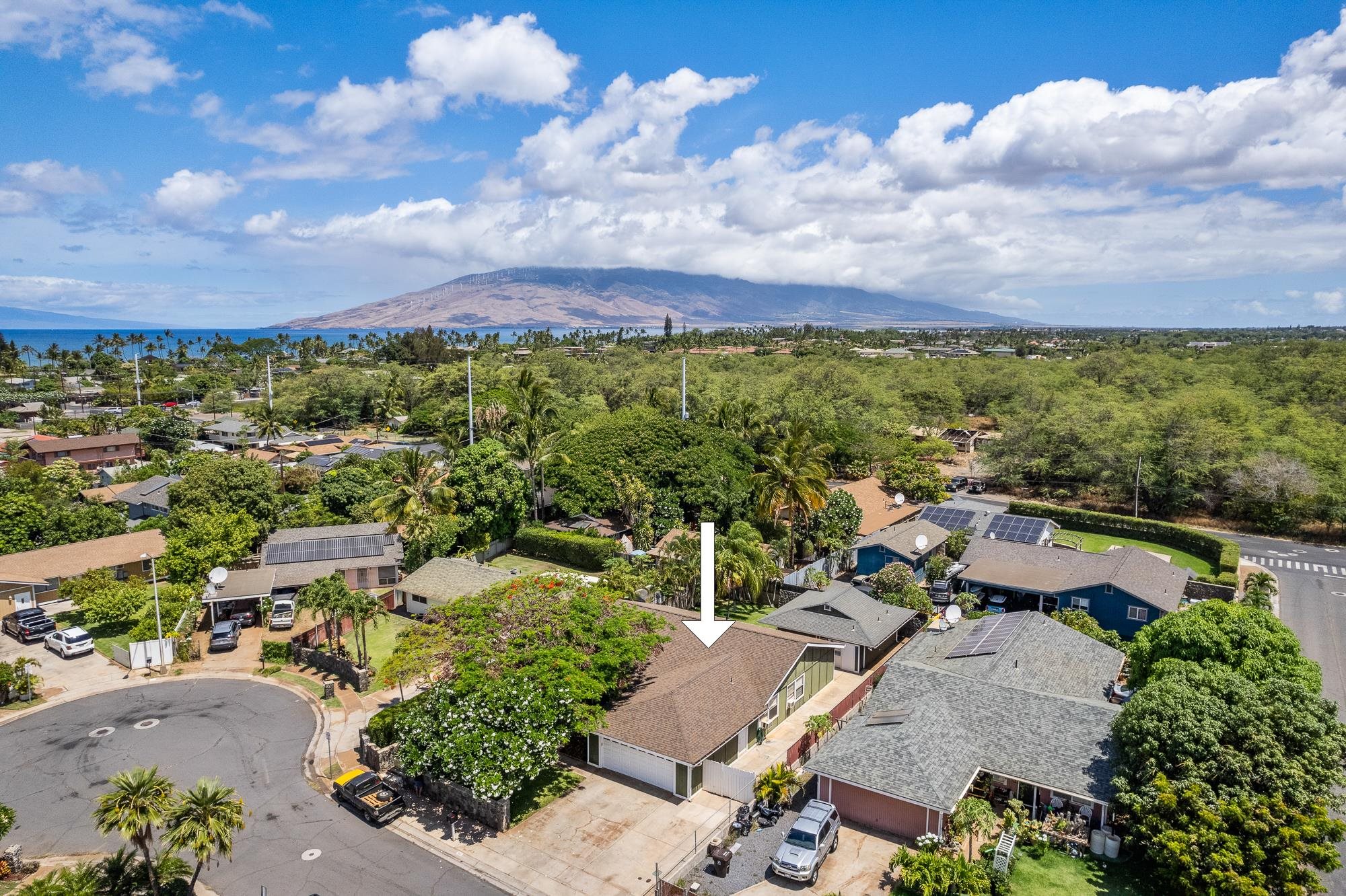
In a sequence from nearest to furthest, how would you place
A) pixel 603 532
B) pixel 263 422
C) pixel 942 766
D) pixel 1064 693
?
pixel 942 766 → pixel 1064 693 → pixel 603 532 → pixel 263 422

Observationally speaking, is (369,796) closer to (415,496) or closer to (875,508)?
(415,496)

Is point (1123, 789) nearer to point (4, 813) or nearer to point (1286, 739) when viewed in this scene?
point (1286, 739)

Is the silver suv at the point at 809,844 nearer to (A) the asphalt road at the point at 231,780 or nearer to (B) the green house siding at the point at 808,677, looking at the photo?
(B) the green house siding at the point at 808,677

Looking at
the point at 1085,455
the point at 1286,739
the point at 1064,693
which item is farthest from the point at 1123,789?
the point at 1085,455

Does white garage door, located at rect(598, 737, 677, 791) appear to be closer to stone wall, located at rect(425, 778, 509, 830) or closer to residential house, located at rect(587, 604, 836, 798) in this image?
residential house, located at rect(587, 604, 836, 798)

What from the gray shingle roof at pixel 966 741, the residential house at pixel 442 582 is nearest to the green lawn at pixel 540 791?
the gray shingle roof at pixel 966 741

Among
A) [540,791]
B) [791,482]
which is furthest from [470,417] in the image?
[540,791]

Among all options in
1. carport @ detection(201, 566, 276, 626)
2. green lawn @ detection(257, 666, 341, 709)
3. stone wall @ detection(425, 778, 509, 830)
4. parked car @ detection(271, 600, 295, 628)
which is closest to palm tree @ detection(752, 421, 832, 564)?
green lawn @ detection(257, 666, 341, 709)
